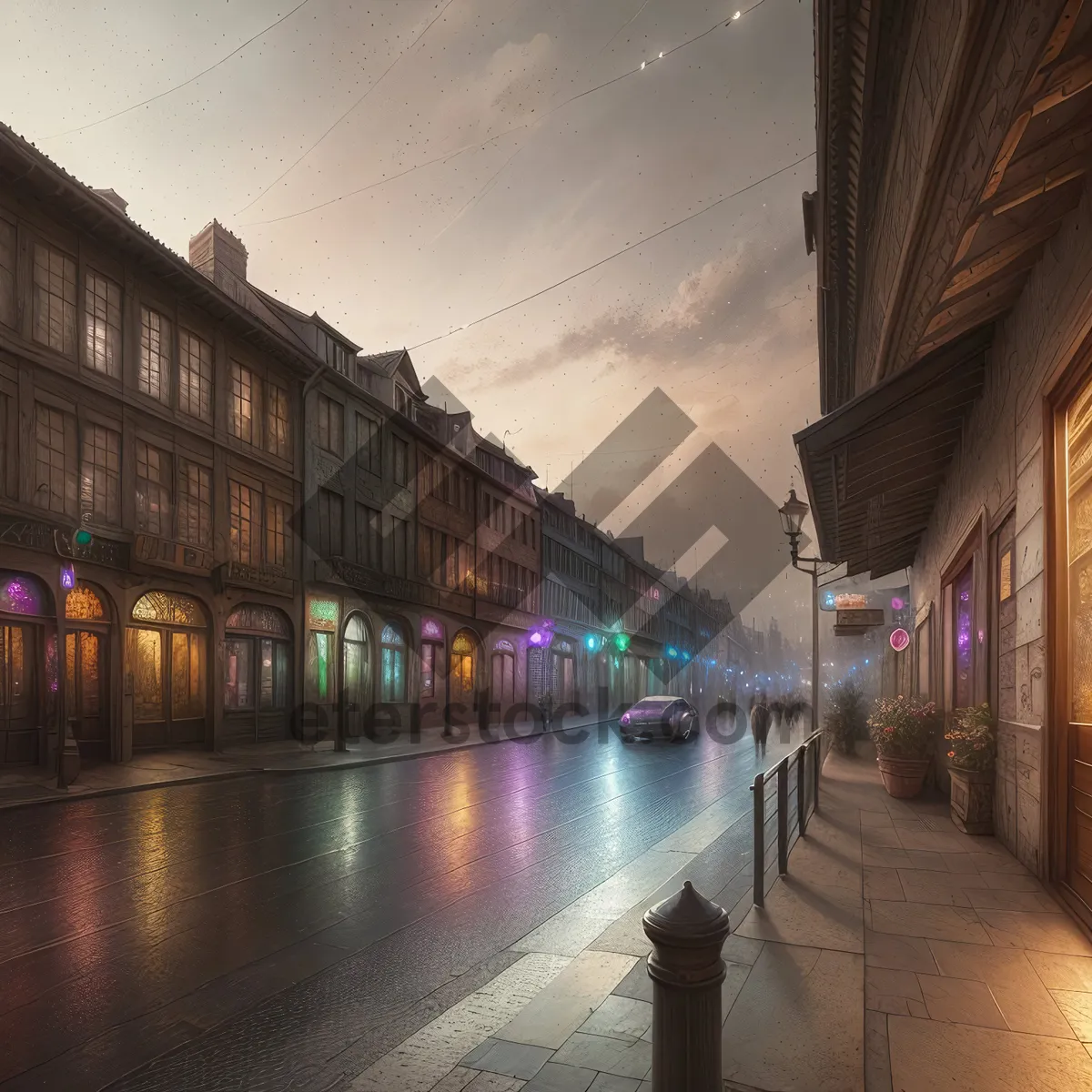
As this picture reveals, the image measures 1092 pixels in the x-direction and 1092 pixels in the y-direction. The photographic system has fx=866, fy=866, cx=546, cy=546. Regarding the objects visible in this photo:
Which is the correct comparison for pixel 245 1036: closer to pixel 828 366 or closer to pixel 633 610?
pixel 828 366

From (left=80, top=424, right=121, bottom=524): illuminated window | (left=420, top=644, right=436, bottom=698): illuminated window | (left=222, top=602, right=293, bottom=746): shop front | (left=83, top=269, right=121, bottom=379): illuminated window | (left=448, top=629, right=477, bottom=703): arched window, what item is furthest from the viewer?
(left=448, top=629, right=477, bottom=703): arched window

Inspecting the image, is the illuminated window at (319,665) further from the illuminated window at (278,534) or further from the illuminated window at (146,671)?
the illuminated window at (146,671)

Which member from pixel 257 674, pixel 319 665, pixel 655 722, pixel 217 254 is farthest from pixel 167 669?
pixel 655 722

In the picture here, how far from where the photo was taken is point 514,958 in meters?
5.88

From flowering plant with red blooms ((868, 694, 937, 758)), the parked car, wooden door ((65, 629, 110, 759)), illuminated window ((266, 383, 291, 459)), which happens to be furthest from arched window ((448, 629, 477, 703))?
flowering plant with red blooms ((868, 694, 937, 758))

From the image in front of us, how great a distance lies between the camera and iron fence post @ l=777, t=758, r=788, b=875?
7297mm

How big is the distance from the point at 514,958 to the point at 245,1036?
1897 mm

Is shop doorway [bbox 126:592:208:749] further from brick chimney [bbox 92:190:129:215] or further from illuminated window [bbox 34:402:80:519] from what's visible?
brick chimney [bbox 92:190:129:215]

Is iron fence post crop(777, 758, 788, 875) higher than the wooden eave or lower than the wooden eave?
lower

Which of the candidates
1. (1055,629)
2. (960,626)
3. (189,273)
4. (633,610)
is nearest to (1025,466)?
(1055,629)

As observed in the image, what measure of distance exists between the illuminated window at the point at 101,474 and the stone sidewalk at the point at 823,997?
15.3 m

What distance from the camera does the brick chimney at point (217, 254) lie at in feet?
87.4

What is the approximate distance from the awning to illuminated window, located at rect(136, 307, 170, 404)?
607 inches

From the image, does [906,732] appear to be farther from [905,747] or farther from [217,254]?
[217,254]
